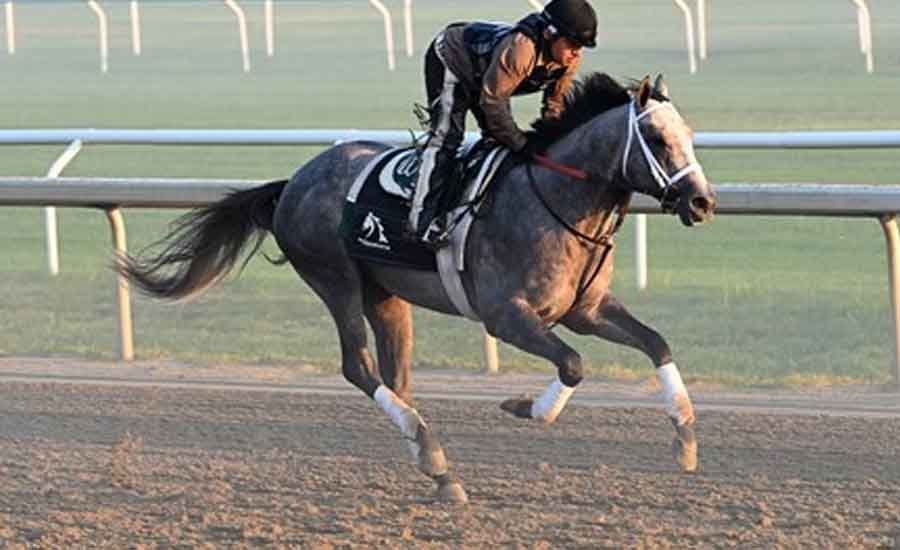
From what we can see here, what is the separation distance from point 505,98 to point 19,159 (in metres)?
15.5

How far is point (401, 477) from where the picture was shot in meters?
7.32

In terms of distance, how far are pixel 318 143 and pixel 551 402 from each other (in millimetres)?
3570

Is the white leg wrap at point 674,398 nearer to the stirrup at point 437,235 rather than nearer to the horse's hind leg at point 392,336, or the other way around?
the stirrup at point 437,235

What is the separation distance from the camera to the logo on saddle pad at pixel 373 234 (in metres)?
7.35

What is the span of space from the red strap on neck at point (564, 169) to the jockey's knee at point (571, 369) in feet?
1.82

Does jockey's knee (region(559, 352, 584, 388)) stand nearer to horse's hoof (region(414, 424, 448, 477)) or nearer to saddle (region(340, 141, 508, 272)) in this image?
horse's hoof (region(414, 424, 448, 477))

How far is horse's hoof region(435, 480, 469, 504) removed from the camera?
22.5 feet

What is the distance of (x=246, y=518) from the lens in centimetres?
669

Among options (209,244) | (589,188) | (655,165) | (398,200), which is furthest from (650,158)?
(209,244)

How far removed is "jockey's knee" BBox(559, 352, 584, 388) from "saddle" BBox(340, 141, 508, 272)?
64cm

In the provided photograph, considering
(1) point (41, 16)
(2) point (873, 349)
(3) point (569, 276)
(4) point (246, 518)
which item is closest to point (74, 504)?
(4) point (246, 518)

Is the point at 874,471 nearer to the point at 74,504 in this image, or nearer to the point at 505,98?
the point at 505,98

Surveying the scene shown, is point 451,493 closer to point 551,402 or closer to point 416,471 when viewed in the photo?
point 551,402

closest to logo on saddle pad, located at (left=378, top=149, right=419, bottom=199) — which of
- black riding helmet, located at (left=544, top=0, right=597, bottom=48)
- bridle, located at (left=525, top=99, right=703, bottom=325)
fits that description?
bridle, located at (left=525, top=99, right=703, bottom=325)
